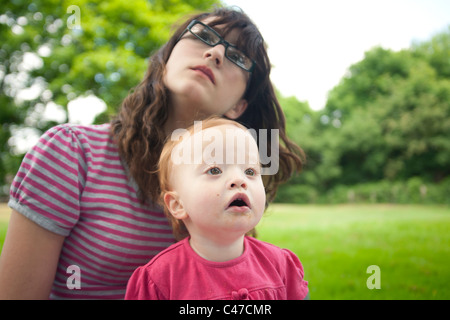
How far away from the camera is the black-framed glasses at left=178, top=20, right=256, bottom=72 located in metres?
1.20

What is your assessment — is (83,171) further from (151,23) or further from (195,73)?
(151,23)

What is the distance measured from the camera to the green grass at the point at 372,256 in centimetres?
213

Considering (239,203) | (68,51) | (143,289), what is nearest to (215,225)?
(239,203)

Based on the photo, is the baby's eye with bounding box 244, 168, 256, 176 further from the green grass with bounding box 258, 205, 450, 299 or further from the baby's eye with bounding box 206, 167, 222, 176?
the green grass with bounding box 258, 205, 450, 299

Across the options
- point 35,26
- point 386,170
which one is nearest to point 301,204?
point 386,170

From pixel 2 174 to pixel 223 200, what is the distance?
8465mm

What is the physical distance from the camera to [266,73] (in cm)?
136

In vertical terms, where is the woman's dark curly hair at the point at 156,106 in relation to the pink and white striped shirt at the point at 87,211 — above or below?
above

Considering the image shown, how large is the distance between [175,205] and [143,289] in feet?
0.80

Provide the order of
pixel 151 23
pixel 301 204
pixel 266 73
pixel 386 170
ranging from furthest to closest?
pixel 301 204
pixel 386 170
pixel 151 23
pixel 266 73

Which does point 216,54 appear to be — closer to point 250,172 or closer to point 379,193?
point 250,172

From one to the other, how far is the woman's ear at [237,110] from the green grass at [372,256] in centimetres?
47

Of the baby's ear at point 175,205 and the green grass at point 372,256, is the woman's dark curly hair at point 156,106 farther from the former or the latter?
the green grass at point 372,256

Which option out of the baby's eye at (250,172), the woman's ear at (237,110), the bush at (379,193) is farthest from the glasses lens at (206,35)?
the bush at (379,193)
